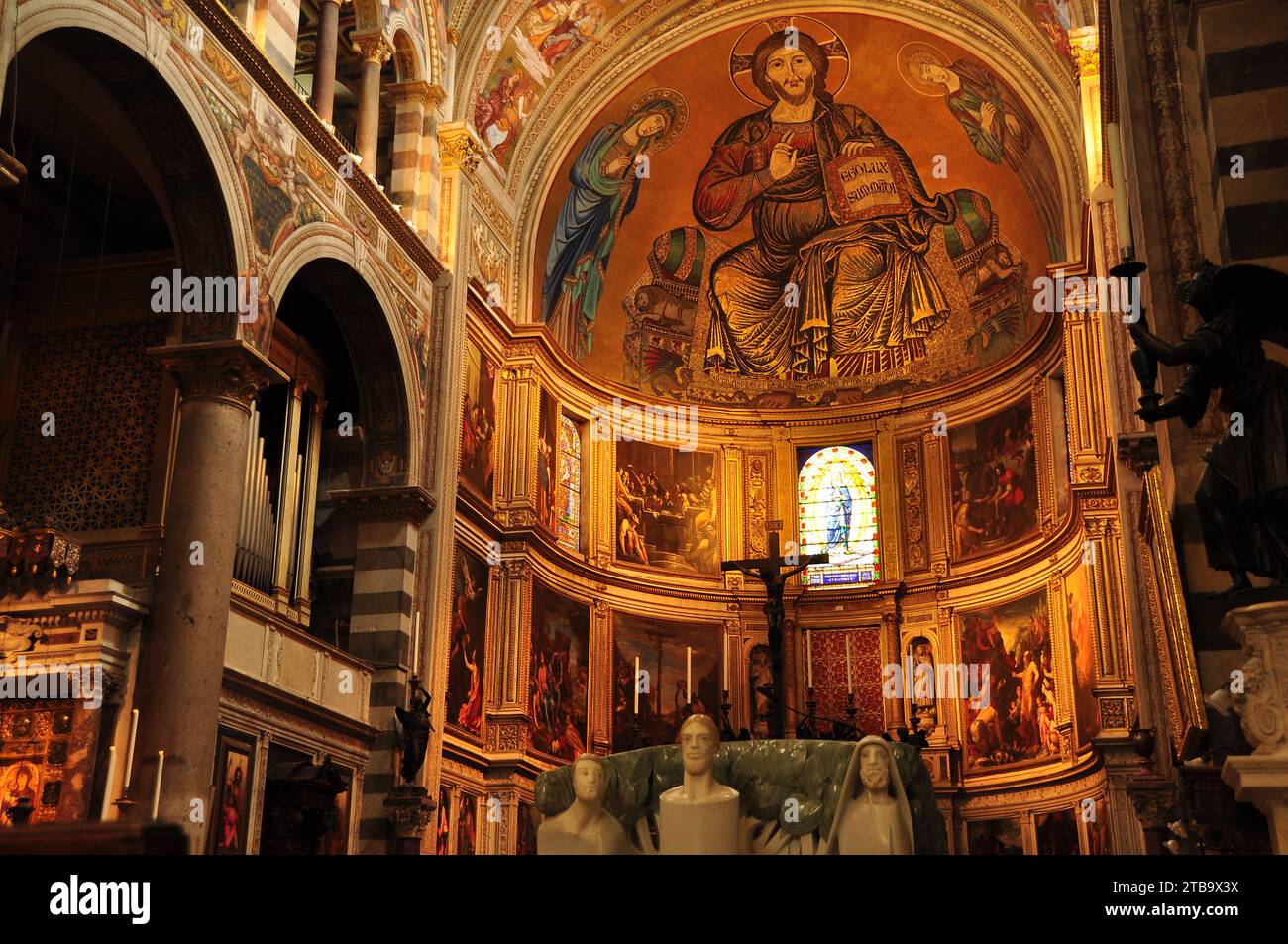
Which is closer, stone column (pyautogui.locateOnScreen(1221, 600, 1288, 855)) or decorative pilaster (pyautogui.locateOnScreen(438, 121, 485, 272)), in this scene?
stone column (pyautogui.locateOnScreen(1221, 600, 1288, 855))

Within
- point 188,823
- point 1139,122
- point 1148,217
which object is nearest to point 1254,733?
point 1148,217

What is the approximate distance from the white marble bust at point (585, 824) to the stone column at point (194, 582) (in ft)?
23.9

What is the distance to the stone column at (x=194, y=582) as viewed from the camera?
1255cm

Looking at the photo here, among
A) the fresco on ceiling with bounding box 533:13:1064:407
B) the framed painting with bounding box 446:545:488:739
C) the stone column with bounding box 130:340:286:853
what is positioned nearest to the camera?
the stone column with bounding box 130:340:286:853

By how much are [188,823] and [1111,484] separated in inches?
546

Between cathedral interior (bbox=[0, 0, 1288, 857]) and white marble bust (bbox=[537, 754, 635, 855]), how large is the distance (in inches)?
1.4

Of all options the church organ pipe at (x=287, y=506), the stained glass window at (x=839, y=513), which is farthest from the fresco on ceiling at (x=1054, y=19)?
the church organ pipe at (x=287, y=506)

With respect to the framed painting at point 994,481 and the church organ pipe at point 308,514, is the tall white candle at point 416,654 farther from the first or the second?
the framed painting at point 994,481

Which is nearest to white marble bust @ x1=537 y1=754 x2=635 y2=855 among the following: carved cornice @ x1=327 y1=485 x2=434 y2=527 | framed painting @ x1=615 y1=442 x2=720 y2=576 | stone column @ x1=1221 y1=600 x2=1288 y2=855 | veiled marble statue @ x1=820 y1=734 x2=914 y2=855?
veiled marble statue @ x1=820 y1=734 x2=914 y2=855

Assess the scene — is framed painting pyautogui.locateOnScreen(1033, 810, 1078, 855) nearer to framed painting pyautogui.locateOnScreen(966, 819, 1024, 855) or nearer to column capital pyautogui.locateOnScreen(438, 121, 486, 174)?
framed painting pyautogui.locateOnScreen(966, 819, 1024, 855)

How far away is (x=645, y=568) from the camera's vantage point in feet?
85.0

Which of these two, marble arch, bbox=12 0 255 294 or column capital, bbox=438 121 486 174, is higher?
column capital, bbox=438 121 486 174

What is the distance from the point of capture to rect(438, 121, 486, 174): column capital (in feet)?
68.0
